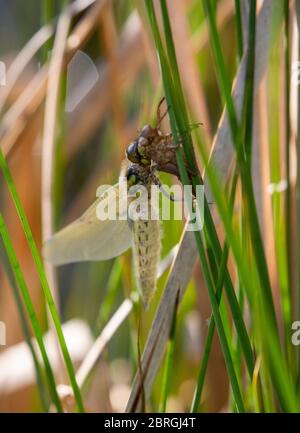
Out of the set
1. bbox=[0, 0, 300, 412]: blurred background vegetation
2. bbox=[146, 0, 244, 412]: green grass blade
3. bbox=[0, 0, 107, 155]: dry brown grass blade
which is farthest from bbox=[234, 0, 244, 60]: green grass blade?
bbox=[0, 0, 107, 155]: dry brown grass blade

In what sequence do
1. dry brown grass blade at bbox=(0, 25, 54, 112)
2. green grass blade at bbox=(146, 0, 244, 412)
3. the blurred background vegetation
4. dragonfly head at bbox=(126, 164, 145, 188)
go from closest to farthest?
green grass blade at bbox=(146, 0, 244, 412) < the blurred background vegetation < dragonfly head at bbox=(126, 164, 145, 188) < dry brown grass blade at bbox=(0, 25, 54, 112)

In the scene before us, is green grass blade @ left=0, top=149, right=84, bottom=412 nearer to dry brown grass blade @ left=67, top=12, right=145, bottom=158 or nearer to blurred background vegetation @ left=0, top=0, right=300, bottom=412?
blurred background vegetation @ left=0, top=0, right=300, bottom=412

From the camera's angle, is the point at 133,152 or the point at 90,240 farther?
the point at 90,240

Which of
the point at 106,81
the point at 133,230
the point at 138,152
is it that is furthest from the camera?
the point at 106,81

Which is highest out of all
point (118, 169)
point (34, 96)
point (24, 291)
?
point (34, 96)

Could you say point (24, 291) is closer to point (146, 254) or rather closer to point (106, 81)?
point (146, 254)

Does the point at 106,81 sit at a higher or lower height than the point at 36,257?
higher

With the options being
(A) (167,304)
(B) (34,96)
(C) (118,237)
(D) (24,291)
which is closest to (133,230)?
(C) (118,237)

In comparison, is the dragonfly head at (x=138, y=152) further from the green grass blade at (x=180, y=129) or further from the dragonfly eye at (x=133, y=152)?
the green grass blade at (x=180, y=129)
